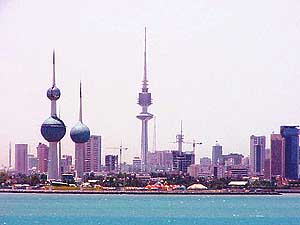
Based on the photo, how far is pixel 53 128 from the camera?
162750 millimetres

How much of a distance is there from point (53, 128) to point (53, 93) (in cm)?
513

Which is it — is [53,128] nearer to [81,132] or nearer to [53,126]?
[53,126]

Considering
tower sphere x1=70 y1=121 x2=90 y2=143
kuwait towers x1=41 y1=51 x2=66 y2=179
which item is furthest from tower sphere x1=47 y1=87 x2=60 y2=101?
tower sphere x1=70 y1=121 x2=90 y2=143

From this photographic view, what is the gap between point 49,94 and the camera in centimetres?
16000

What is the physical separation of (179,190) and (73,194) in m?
14.7

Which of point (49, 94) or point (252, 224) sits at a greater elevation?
point (49, 94)

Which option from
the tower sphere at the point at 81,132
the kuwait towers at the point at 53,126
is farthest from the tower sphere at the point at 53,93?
the tower sphere at the point at 81,132

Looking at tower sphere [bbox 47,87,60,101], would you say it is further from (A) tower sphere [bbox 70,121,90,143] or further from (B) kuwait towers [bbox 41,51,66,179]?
(A) tower sphere [bbox 70,121,90,143]

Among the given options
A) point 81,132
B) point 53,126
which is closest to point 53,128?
point 53,126

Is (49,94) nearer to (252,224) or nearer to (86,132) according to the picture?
(86,132)

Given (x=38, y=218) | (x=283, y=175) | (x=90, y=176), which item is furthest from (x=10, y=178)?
(x=38, y=218)

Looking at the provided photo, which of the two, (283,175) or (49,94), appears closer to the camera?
(49,94)

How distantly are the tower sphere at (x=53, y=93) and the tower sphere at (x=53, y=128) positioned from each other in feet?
11.0

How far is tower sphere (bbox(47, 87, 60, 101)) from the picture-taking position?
160000 millimetres
